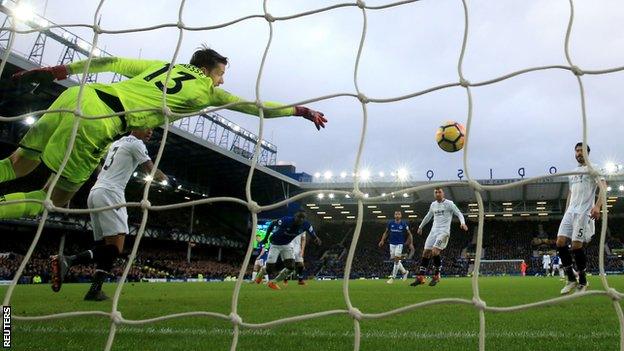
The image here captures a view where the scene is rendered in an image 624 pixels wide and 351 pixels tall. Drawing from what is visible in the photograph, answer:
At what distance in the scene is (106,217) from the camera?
488 cm

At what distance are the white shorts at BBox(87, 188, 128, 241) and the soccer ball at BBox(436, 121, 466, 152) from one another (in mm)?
4790

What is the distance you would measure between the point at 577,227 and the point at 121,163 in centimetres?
553

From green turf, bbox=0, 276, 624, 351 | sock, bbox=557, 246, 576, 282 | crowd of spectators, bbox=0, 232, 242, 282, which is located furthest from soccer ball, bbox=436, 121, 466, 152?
crowd of spectators, bbox=0, 232, 242, 282

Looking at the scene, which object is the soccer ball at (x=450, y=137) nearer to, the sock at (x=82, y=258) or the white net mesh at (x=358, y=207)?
the white net mesh at (x=358, y=207)

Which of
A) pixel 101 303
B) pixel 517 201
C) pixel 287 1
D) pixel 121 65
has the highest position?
pixel 517 201

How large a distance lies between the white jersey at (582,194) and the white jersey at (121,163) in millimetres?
5227

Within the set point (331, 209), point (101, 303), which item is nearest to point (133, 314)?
point (101, 303)

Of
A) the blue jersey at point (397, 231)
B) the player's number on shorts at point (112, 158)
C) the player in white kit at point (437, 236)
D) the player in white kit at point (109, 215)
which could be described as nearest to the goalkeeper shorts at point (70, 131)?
the player in white kit at point (109, 215)

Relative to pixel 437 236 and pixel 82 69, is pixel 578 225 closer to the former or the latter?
pixel 437 236

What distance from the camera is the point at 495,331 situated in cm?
346

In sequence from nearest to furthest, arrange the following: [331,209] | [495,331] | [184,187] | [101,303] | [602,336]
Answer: [602,336]
[495,331]
[101,303]
[184,187]
[331,209]

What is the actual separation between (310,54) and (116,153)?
2.33 meters

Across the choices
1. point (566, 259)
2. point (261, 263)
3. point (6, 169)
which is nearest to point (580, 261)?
point (566, 259)

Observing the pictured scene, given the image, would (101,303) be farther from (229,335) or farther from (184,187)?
(184,187)
